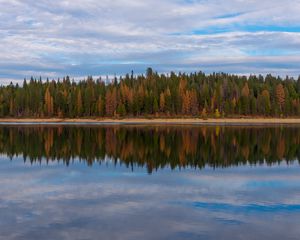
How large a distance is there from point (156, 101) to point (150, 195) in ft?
389

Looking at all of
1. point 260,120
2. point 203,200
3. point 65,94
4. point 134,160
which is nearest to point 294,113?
point 260,120

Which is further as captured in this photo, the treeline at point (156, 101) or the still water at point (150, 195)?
the treeline at point (156, 101)

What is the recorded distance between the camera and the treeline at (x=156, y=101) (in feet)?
460

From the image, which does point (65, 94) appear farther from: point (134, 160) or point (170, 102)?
point (134, 160)

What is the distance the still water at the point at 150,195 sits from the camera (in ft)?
48.1

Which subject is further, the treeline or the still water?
the treeline

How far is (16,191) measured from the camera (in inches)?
826

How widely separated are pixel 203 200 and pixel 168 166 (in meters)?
10.4

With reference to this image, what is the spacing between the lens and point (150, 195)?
20.1 metres

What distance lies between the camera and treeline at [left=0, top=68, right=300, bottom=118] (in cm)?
14012

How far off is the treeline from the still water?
340 feet

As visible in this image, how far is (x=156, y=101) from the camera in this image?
138m

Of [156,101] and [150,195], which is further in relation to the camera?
[156,101]

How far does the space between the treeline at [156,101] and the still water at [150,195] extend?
340 feet
